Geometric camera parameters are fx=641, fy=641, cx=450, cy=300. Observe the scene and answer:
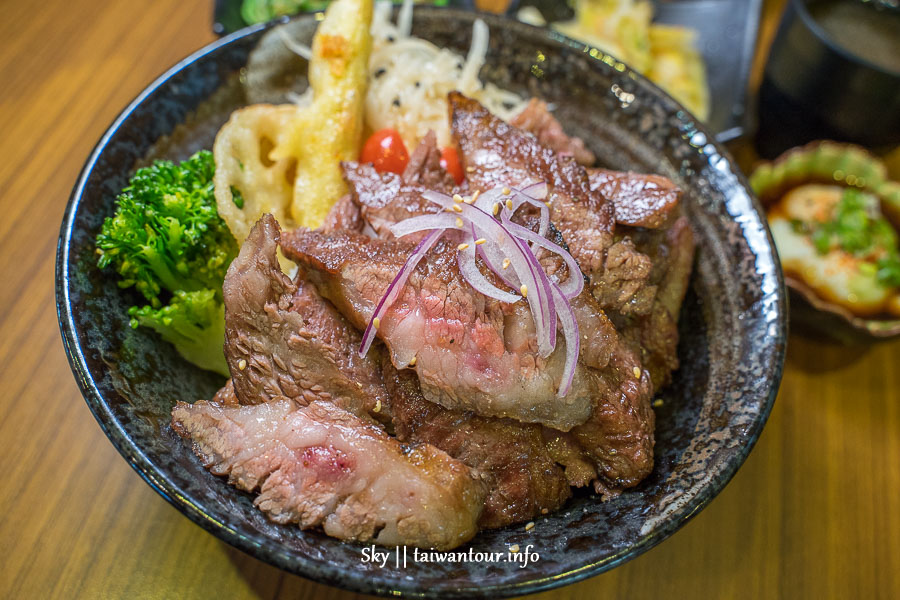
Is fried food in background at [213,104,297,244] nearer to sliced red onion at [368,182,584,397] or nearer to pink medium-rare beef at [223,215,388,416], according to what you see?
pink medium-rare beef at [223,215,388,416]

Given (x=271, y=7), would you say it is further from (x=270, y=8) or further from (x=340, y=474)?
(x=340, y=474)

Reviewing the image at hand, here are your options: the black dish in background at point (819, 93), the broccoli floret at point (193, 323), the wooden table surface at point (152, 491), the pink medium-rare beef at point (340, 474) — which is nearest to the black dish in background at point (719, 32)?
the black dish in background at point (819, 93)

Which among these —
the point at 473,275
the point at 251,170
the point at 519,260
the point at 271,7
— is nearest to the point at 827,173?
the point at 519,260

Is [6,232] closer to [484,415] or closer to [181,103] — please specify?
[181,103]

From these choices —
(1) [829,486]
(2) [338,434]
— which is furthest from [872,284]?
(2) [338,434]

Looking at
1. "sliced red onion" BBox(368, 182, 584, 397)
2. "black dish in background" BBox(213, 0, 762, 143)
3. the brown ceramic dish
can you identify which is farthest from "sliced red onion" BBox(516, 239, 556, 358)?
"black dish in background" BBox(213, 0, 762, 143)
